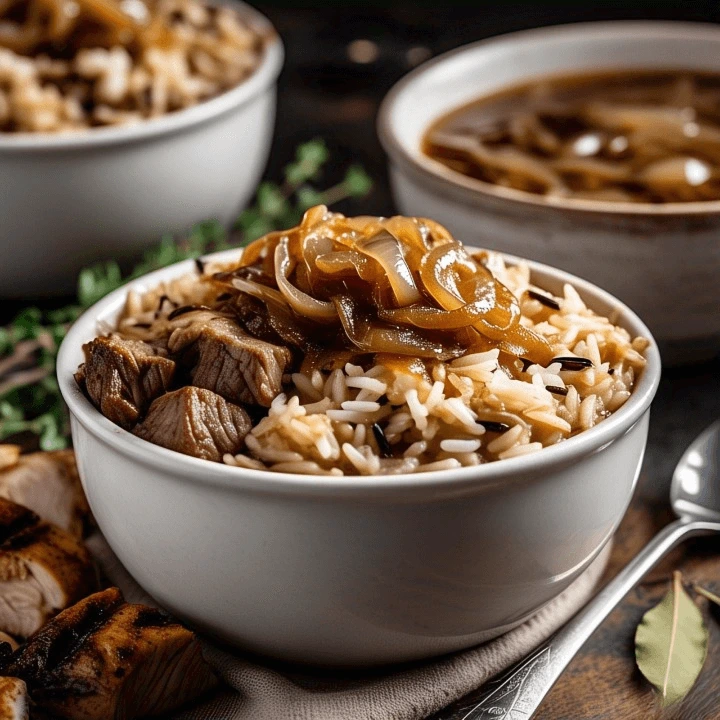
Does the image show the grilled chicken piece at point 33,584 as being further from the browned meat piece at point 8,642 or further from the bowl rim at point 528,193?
the bowl rim at point 528,193

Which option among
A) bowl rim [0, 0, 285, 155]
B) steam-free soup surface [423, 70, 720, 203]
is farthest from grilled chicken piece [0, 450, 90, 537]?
steam-free soup surface [423, 70, 720, 203]

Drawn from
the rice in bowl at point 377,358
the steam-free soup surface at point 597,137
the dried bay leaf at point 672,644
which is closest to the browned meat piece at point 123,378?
the rice in bowl at point 377,358

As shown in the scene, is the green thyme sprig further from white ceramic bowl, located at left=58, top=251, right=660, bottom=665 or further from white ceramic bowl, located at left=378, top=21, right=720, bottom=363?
white ceramic bowl, located at left=58, top=251, right=660, bottom=665

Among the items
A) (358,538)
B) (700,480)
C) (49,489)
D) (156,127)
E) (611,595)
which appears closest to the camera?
(358,538)

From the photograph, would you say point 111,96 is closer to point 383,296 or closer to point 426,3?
point 383,296

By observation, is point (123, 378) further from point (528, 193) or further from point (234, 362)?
point (528, 193)

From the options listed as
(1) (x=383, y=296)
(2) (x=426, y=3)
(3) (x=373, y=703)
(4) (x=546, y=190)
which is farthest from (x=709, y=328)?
(2) (x=426, y=3)

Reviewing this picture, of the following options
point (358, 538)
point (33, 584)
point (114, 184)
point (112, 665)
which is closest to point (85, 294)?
point (114, 184)
